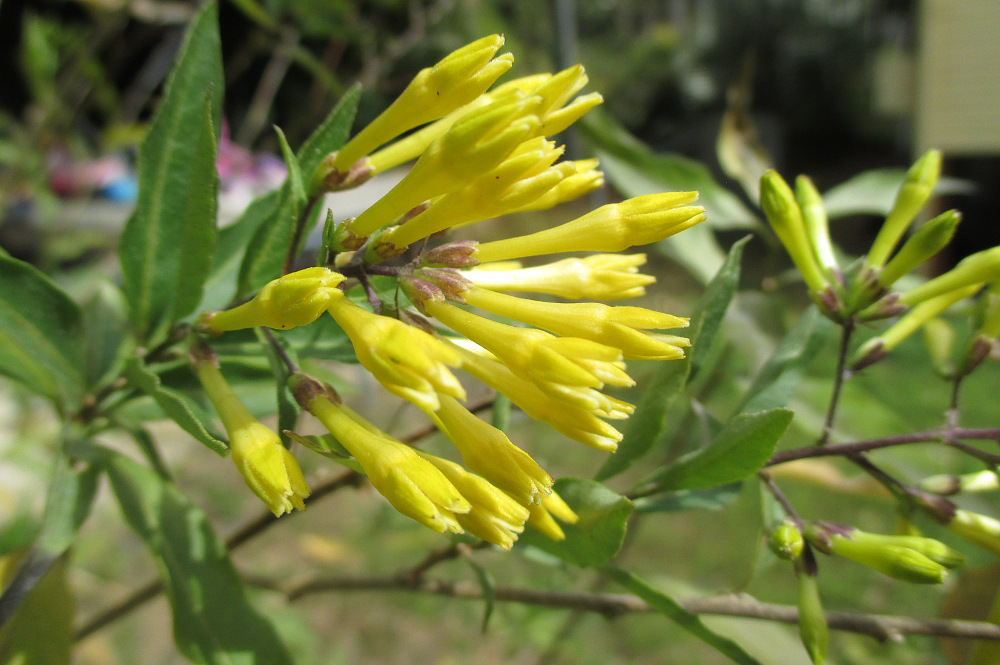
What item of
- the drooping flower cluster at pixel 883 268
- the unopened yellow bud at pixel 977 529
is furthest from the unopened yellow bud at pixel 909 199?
the unopened yellow bud at pixel 977 529

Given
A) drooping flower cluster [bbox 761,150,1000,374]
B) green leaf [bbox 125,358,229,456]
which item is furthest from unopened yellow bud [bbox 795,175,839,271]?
green leaf [bbox 125,358,229,456]

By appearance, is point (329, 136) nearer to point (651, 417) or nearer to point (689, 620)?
point (651, 417)

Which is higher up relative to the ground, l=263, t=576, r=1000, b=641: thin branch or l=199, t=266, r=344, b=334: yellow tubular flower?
l=199, t=266, r=344, b=334: yellow tubular flower

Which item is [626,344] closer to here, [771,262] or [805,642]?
[805,642]

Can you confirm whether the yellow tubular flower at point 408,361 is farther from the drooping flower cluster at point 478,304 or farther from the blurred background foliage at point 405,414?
the blurred background foliage at point 405,414

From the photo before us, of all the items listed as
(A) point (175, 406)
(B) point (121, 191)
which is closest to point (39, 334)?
(A) point (175, 406)

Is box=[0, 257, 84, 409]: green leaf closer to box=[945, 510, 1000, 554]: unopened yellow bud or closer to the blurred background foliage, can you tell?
the blurred background foliage

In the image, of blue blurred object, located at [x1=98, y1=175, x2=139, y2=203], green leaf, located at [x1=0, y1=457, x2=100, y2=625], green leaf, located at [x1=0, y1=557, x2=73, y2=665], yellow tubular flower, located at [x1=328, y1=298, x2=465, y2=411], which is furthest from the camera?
blue blurred object, located at [x1=98, y1=175, x2=139, y2=203]
